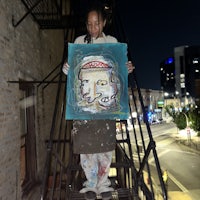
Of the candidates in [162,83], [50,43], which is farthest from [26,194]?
[162,83]

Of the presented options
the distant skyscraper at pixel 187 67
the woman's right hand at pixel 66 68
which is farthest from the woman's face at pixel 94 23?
the distant skyscraper at pixel 187 67

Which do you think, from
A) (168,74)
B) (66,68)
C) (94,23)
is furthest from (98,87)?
(168,74)

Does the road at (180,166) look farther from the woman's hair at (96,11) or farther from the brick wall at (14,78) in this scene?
the woman's hair at (96,11)

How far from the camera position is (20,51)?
5.52 m

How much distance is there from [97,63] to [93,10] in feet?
1.92

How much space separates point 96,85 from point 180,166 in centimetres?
2448

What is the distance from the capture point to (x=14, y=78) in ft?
16.8

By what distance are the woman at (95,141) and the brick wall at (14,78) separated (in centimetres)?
165

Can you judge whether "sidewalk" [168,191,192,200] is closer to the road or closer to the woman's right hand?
the road

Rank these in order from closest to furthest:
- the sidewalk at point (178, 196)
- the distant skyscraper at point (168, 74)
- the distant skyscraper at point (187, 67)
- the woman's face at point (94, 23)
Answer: the woman's face at point (94, 23) < the sidewalk at point (178, 196) < the distant skyscraper at point (187, 67) < the distant skyscraper at point (168, 74)

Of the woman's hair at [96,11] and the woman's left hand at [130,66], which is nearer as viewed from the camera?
the woman's left hand at [130,66]

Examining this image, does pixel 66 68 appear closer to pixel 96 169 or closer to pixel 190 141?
pixel 96 169

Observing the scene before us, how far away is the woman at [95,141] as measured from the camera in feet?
10.4

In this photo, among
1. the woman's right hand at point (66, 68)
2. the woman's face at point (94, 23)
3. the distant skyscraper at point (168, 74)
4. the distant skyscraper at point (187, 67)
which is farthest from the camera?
the distant skyscraper at point (168, 74)
